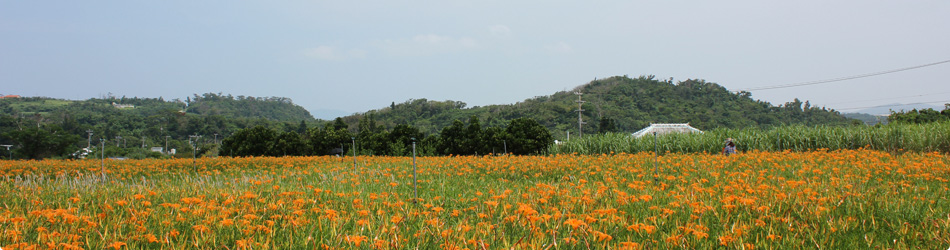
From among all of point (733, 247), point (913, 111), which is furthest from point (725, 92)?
point (733, 247)

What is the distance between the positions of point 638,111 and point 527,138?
1917 inches

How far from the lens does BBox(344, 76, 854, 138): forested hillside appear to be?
57.8m

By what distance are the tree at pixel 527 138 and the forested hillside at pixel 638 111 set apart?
2423 cm

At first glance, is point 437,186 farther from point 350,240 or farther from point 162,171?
point 162,171

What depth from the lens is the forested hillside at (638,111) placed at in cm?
5775

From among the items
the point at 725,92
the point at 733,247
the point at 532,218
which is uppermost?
the point at 725,92

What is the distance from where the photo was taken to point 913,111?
36188mm

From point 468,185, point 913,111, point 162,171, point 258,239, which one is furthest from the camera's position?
point 913,111

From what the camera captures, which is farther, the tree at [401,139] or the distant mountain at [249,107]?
the distant mountain at [249,107]

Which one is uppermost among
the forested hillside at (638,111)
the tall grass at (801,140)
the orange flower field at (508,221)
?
the forested hillside at (638,111)

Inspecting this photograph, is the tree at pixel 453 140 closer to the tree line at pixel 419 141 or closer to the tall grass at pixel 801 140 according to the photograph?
the tree line at pixel 419 141

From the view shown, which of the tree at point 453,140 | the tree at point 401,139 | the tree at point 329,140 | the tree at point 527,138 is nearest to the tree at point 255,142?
the tree at point 329,140

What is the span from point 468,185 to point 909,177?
5766 mm

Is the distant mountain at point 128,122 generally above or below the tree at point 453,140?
above
